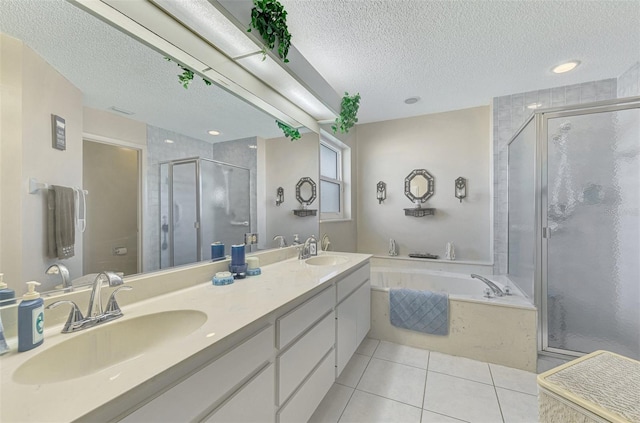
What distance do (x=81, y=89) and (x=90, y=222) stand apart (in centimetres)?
51

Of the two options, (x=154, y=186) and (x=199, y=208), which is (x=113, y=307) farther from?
(x=199, y=208)

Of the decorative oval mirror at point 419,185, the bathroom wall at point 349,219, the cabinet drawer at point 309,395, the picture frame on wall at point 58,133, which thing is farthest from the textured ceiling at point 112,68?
the decorative oval mirror at point 419,185

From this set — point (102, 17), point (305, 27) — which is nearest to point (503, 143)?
point (305, 27)

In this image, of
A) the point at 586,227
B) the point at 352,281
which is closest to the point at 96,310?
the point at 352,281

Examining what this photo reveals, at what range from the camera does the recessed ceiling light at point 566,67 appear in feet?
7.26

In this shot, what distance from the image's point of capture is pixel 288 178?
2.29 meters

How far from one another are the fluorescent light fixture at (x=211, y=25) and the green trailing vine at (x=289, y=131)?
669 millimetres

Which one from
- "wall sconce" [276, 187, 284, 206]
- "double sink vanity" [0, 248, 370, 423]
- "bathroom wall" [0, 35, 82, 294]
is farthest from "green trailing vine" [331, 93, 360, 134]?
"bathroom wall" [0, 35, 82, 294]

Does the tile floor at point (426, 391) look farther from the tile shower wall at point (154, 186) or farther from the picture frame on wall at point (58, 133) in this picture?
the picture frame on wall at point (58, 133)

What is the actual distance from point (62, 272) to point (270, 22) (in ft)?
4.91

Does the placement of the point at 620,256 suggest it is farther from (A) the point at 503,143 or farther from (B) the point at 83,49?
(B) the point at 83,49

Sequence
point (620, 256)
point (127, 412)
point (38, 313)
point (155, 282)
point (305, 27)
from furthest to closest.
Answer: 1. point (620, 256)
2. point (305, 27)
3. point (155, 282)
4. point (38, 313)
5. point (127, 412)

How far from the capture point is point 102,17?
100cm

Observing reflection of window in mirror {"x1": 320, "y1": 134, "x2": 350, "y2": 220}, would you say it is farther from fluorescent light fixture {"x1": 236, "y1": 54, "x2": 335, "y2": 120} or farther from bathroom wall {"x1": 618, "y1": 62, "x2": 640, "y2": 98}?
bathroom wall {"x1": 618, "y1": 62, "x2": 640, "y2": 98}
